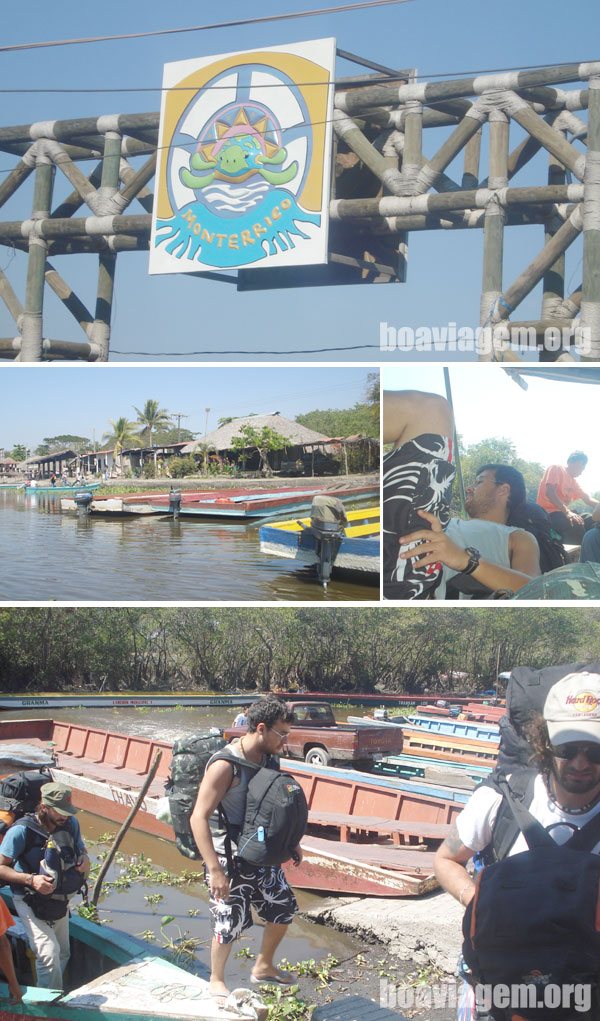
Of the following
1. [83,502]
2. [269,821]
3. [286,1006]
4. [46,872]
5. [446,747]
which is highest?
[83,502]

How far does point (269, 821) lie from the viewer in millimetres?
4938

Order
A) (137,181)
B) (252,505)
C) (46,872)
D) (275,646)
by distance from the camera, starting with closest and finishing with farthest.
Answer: (46,872) → (252,505) → (137,181) → (275,646)

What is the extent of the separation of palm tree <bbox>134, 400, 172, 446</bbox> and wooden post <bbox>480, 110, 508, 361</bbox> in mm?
4315

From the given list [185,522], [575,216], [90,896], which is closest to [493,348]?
[575,216]

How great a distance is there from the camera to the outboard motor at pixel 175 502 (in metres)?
14.7

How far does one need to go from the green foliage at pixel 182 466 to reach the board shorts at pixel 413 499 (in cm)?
269

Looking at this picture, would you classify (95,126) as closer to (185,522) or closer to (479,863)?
(185,522)

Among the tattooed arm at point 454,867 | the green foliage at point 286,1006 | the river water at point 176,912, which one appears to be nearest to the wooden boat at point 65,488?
the river water at point 176,912

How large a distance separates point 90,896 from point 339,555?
6.00 meters

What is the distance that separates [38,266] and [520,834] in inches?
619

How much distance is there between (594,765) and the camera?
131 inches

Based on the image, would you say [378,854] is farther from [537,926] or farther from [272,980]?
[537,926]

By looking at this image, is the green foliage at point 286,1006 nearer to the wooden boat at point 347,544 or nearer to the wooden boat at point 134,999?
the wooden boat at point 134,999

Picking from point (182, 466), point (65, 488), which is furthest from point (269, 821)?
point (65, 488)
